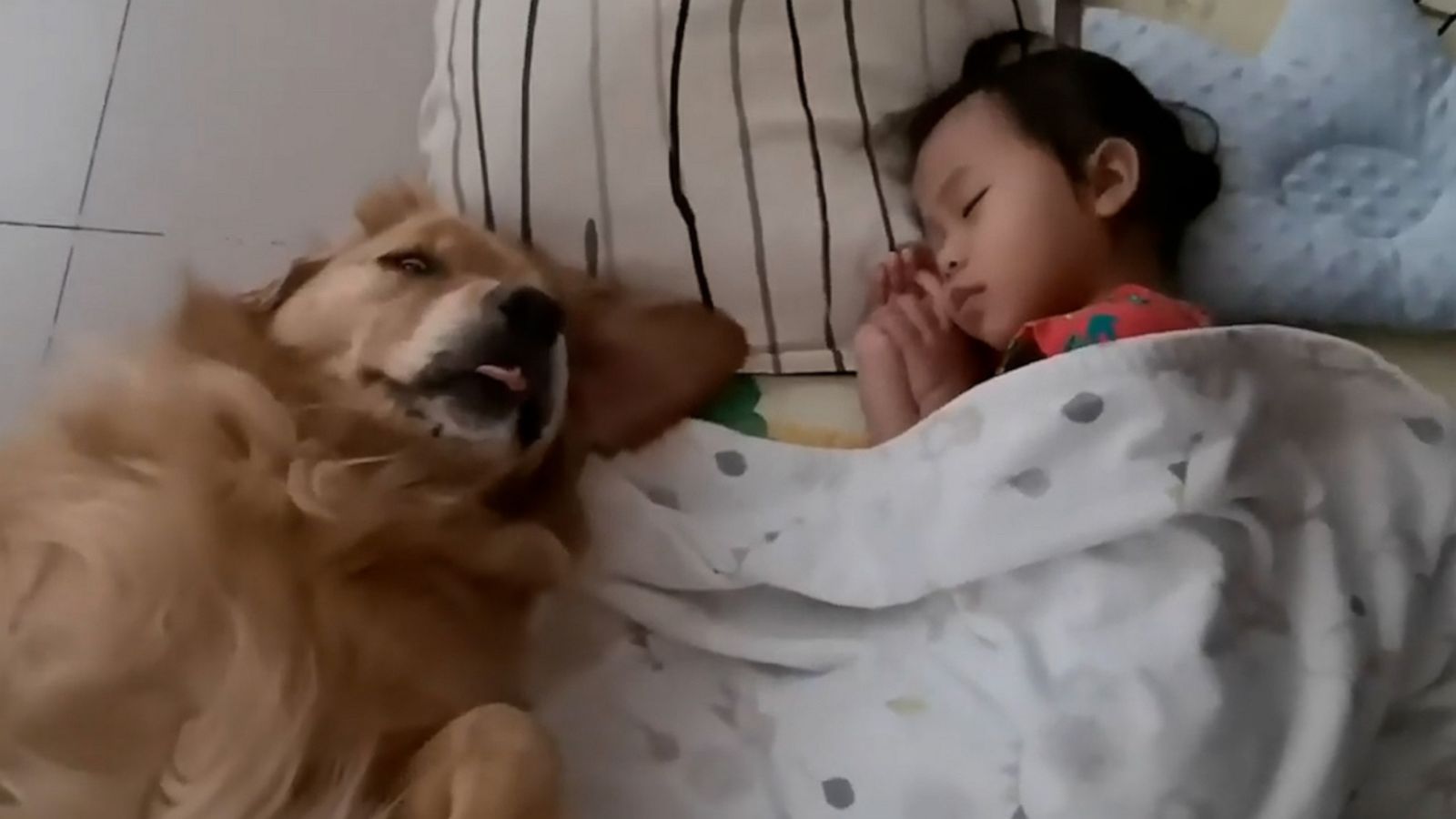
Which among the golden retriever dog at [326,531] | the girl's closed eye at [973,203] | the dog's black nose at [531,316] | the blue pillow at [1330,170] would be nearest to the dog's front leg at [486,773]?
the golden retriever dog at [326,531]

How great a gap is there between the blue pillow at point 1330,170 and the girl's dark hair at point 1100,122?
2 centimetres

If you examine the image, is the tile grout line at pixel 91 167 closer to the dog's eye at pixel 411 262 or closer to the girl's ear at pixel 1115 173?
the dog's eye at pixel 411 262

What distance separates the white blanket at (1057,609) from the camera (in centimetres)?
96

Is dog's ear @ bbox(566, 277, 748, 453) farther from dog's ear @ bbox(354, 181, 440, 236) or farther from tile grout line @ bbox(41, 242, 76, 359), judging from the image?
tile grout line @ bbox(41, 242, 76, 359)

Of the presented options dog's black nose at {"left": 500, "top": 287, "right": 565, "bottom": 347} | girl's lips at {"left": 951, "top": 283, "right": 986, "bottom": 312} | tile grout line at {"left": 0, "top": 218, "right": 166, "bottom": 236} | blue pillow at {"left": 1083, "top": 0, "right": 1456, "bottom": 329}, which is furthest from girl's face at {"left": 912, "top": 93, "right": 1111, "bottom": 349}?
tile grout line at {"left": 0, "top": 218, "right": 166, "bottom": 236}

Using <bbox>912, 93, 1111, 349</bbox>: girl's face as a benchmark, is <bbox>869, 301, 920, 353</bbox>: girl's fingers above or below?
below

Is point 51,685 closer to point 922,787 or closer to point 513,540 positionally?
point 513,540

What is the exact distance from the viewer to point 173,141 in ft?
5.01

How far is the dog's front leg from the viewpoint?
85cm

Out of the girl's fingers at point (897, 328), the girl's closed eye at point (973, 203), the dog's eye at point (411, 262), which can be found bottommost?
the girl's fingers at point (897, 328)

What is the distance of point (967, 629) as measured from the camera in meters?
1.05

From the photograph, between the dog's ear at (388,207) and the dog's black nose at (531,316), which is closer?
the dog's black nose at (531,316)

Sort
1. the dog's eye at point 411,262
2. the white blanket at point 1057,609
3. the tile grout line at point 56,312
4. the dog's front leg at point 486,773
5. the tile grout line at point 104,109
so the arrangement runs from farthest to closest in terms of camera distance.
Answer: the tile grout line at point 104,109 < the tile grout line at point 56,312 < the dog's eye at point 411,262 < the white blanket at point 1057,609 < the dog's front leg at point 486,773

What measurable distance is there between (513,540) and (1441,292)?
832 millimetres
